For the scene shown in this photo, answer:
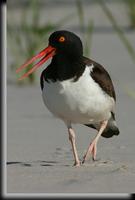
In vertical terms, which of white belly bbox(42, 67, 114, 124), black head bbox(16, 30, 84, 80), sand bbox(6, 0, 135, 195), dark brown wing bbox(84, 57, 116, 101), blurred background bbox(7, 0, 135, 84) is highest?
blurred background bbox(7, 0, 135, 84)

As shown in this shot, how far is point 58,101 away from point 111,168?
63 cm

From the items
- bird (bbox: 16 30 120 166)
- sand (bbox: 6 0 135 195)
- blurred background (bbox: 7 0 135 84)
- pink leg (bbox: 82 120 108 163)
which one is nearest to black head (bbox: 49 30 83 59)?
bird (bbox: 16 30 120 166)

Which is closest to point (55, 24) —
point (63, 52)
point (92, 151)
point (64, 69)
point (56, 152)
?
point (56, 152)

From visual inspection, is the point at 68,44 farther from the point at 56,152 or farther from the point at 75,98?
the point at 56,152

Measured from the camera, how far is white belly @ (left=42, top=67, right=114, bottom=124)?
573 centimetres

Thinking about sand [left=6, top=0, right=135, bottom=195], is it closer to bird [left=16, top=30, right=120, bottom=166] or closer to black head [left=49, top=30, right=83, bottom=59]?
bird [left=16, top=30, right=120, bottom=166]

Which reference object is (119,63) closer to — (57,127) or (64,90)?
(57,127)

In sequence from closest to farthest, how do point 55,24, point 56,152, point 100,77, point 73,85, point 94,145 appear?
point 73,85
point 100,77
point 94,145
point 56,152
point 55,24

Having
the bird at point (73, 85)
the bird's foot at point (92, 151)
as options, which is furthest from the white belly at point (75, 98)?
the bird's foot at point (92, 151)

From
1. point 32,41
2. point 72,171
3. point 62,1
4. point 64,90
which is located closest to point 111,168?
point 72,171

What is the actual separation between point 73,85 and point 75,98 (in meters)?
0.10

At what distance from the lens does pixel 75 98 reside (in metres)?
5.75

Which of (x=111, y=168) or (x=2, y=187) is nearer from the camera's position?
(x=2, y=187)

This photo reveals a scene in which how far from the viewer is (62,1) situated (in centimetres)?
2211
